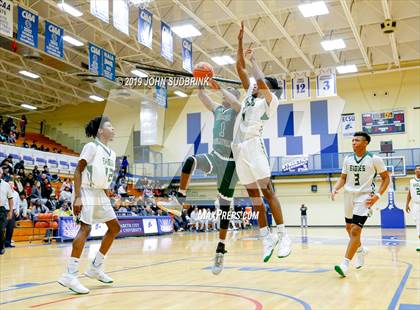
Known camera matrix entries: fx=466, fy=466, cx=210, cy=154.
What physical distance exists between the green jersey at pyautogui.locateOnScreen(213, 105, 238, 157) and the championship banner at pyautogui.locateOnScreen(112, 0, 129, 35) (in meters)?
9.38

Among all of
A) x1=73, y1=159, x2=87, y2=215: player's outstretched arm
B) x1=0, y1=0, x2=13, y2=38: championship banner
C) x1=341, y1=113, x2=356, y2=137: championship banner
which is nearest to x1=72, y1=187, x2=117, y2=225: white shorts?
x1=73, y1=159, x2=87, y2=215: player's outstretched arm

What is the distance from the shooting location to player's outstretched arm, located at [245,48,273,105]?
4270 mm

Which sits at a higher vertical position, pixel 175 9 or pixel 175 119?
pixel 175 9

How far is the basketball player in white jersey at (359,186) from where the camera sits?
22.8ft

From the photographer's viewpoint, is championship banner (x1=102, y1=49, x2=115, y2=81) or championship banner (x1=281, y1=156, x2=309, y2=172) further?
championship banner (x1=281, y1=156, x2=309, y2=172)

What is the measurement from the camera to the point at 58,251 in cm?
1180

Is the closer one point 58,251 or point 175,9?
point 58,251

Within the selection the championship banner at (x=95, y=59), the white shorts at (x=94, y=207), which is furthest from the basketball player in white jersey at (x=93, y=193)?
the championship banner at (x=95, y=59)

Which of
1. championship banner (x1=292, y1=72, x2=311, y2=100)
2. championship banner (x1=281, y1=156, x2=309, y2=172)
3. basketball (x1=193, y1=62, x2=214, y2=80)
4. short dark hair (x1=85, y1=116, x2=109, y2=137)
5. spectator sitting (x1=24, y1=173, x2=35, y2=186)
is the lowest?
spectator sitting (x1=24, y1=173, x2=35, y2=186)

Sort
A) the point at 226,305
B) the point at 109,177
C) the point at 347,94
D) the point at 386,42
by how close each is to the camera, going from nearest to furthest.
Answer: the point at 226,305 < the point at 109,177 < the point at 386,42 < the point at 347,94

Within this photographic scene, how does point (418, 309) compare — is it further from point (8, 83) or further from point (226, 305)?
point (8, 83)

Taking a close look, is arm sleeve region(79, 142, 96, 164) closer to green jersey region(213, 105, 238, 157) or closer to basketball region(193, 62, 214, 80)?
green jersey region(213, 105, 238, 157)

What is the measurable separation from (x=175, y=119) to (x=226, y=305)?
26.6 m

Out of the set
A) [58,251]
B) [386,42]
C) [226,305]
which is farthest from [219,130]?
[386,42]
